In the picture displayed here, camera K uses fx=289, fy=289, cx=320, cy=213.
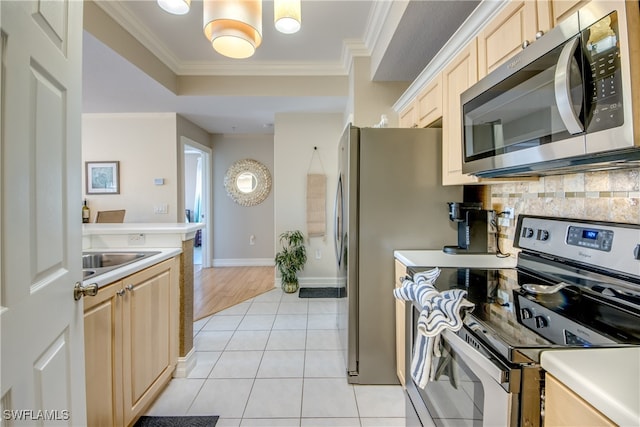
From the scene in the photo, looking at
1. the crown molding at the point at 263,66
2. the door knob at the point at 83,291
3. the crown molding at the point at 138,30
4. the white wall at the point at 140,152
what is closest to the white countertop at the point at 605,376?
the door knob at the point at 83,291

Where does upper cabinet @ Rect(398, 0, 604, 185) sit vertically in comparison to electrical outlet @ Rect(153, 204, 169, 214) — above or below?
above

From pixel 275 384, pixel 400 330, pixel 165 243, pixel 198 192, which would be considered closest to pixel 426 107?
pixel 400 330

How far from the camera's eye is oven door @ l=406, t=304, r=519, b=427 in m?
0.68

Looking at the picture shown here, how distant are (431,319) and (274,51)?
2924 mm

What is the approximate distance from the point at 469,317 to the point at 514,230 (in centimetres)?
98

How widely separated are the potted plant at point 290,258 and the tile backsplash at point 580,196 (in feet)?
8.76

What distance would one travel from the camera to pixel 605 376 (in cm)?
55

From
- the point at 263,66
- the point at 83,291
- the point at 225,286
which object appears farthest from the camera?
the point at 225,286

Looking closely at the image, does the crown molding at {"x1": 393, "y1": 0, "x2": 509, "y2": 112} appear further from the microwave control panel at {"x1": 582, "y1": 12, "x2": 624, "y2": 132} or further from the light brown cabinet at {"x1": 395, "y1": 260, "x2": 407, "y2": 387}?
the light brown cabinet at {"x1": 395, "y1": 260, "x2": 407, "y2": 387}

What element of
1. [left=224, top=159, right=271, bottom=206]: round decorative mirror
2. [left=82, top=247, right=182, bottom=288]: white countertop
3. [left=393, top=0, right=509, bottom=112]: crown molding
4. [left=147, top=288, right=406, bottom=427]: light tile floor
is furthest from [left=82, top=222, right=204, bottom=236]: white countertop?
[left=224, top=159, right=271, bottom=206]: round decorative mirror

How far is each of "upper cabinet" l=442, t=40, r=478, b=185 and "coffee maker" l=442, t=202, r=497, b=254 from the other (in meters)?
0.20

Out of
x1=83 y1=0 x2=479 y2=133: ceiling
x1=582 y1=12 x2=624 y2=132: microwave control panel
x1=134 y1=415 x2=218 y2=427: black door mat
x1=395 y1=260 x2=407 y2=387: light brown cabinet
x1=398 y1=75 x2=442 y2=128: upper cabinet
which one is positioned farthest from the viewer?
x1=83 y1=0 x2=479 y2=133: ceiling

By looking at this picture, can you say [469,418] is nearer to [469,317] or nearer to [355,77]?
[469,317]

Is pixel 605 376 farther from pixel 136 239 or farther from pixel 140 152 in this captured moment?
pixel 140 152
